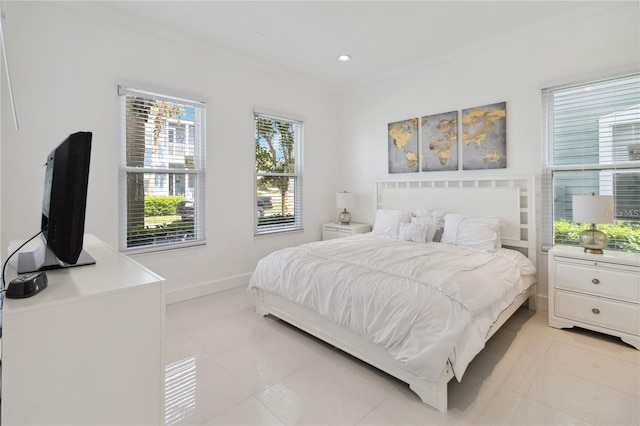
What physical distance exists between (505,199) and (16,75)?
15.5ft

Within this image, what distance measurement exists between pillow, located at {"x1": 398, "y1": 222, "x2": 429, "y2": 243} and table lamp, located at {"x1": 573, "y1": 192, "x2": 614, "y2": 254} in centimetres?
134

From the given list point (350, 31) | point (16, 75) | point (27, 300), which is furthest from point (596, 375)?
point (16, 75)

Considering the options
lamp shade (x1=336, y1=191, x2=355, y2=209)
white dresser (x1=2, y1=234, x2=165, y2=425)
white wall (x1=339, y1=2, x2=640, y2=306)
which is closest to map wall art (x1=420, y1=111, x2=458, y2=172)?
white wall (x1=339, y1=2, x2=640, y2=306)

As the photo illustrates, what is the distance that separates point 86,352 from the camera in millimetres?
957

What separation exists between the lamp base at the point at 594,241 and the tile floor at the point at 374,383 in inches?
28.8

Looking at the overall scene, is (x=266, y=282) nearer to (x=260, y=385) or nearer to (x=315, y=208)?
(x=260, y=385)

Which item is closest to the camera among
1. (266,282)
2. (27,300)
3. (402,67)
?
(27,300)

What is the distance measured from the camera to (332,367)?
2.23 meters

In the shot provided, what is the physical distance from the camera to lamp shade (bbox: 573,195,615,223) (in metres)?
2.57

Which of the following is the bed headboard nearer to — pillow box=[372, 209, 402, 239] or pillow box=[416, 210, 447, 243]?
pillow box=[416, 210, 447, 243]

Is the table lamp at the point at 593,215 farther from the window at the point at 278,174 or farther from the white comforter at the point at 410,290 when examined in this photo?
the window at the point at 278,174

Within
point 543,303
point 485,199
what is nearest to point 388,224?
point 485,199

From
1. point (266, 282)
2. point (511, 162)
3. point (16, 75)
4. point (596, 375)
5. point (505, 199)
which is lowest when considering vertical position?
point (596, 375)

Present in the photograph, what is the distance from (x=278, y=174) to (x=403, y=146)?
5.91 feet
